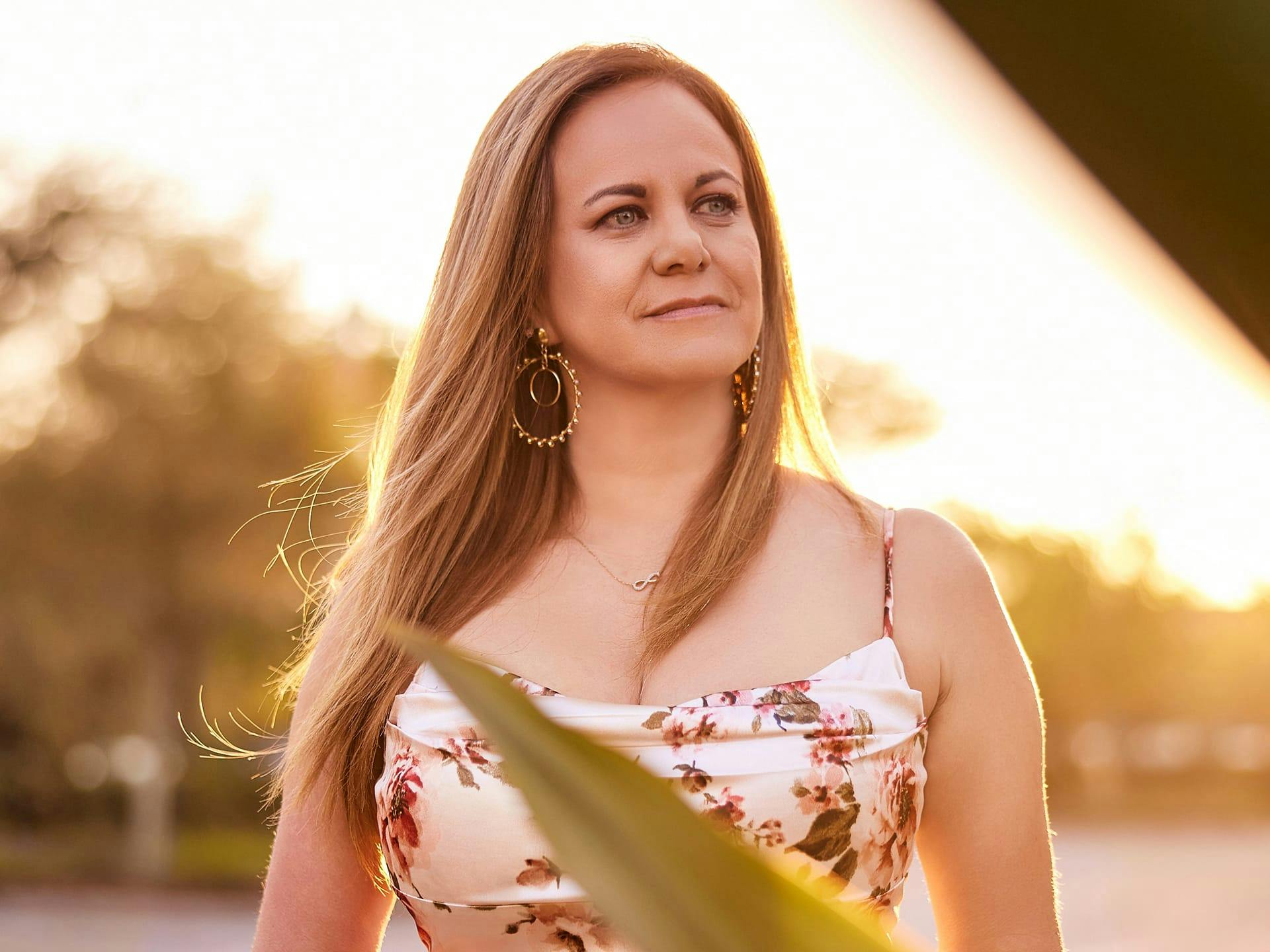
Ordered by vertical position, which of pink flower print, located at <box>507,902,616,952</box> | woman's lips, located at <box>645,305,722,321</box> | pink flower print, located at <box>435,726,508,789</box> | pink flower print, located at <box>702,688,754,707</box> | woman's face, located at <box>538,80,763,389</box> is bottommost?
pink flower print, located at <box>507,902,616,952</box>

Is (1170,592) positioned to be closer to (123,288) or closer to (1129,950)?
(1129,950)

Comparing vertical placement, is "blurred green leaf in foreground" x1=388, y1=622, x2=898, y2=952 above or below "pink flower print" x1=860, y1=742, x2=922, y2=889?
below

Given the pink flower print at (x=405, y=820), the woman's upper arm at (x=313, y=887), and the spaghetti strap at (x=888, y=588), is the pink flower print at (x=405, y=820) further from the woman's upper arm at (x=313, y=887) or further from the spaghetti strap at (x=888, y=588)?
the spaghetti strap at (x=888, y=588)

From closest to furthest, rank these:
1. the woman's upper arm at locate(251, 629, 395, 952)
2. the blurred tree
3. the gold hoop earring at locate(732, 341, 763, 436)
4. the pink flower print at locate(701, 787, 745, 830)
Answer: the pink flower print at locate(701, 787, 745, 830) < the woman's upper arm at locate(251, 629, 395, 952) < the gold hoop earring at locate(732, 341, 763, 436) < the blurred tree

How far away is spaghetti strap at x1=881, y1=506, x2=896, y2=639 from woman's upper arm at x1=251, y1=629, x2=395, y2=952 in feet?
2.93

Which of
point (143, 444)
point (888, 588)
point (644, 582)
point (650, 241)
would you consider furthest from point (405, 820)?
point (143, 444)

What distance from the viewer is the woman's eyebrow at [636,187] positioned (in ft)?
7.00

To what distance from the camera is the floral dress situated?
181cm

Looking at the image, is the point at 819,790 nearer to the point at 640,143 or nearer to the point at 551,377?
the point at 551,377

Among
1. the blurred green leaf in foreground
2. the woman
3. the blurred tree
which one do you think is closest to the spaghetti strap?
the woman

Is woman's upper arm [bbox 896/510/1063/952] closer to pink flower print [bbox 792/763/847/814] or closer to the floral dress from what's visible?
the floral dress

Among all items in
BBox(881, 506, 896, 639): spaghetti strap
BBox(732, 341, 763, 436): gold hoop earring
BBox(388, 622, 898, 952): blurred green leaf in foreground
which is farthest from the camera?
BBox(732, 341, 763, 436): gold hoop earring

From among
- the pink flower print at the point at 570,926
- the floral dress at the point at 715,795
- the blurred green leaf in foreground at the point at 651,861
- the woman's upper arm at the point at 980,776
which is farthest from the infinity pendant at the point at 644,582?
the blurred green leaf in foreground at the point at 651,861

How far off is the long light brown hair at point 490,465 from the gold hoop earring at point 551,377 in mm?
20
